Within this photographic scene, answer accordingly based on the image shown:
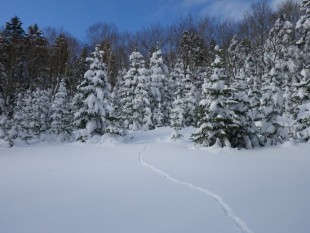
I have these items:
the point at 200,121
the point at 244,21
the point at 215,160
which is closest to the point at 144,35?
the point at 244,21

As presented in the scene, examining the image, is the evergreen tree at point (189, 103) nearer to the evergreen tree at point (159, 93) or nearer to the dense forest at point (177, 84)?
the dense forest at point (177, 84)

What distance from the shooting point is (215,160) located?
10.1m

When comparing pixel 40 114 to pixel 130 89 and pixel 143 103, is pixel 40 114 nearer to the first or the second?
pixel 130 89

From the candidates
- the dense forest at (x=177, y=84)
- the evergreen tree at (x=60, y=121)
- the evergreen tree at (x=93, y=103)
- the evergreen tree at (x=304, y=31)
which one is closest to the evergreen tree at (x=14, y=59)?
the dense forest at (x=177, y=84)

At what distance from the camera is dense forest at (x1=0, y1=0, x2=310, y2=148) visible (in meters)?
13.1

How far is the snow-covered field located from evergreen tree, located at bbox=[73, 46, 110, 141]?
8.07 m

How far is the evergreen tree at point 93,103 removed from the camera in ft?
59.7

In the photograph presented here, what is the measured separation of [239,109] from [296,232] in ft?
31.3

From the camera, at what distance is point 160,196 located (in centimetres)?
572

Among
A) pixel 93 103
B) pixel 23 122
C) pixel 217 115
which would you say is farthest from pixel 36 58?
pixel 217 115

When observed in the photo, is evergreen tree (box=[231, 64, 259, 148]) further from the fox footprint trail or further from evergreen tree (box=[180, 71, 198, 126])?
evergreen tree (box=[180, 71, 198, 126])

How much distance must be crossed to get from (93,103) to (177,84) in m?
11.7

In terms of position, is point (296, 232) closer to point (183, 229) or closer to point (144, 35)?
point (183, 229)

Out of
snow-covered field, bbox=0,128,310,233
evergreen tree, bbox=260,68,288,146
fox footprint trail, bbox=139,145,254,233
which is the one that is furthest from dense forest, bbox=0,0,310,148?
fox footprint trail, bbox=139,145,254,233
